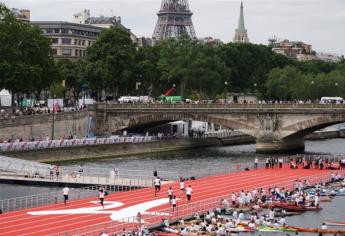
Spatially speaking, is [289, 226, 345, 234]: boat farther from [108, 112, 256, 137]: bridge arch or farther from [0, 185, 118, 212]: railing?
[108, 112, 256, 137]: bridge arch

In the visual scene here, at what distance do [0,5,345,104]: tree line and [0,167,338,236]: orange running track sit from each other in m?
55.6

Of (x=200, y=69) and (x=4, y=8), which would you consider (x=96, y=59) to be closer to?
(x=200, y=69)

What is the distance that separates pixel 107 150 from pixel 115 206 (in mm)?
52073

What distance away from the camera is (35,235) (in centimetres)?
5131

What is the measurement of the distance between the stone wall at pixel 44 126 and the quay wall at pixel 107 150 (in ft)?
33.2

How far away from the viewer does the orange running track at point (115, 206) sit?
54.5 m

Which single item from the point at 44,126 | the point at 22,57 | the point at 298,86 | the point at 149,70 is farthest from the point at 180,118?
the point at 298,86

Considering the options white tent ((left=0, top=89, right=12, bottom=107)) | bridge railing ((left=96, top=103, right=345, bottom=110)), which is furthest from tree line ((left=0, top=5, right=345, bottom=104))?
bridge railing ((left=96, top=103, right=345, bottom=110))

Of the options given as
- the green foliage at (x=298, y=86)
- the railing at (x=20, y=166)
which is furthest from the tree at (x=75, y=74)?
the railing at (x=20, y=166)

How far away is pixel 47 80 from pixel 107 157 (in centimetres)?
2644

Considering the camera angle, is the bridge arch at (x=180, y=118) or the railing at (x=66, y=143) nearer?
the railing at (x=66, y=143)

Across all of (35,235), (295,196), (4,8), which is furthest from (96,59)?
(35,235)

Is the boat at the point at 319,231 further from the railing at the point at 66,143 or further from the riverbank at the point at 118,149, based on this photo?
the railing at the point at 66,143

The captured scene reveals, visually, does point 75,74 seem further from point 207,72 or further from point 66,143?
point 66,143
